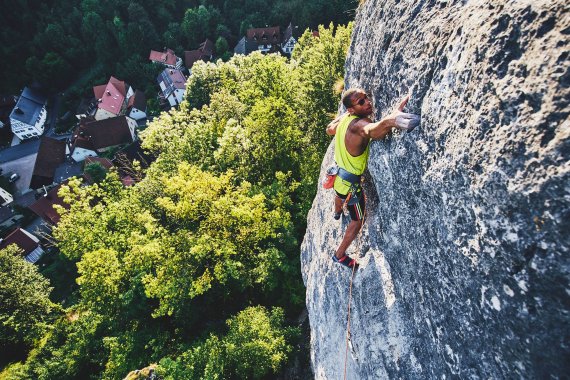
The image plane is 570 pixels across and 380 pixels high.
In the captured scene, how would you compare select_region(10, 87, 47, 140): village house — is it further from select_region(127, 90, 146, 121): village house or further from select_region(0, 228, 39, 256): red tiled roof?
select_region(0, 228, 39, 256): red tiled roof

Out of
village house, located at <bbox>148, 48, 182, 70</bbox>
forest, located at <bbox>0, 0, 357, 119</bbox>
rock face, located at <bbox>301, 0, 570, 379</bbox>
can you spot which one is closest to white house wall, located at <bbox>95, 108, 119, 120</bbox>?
forest, located at <bbox>0, 0, 357, 119</bbox>

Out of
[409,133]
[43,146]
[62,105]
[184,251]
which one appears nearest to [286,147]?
[184,251]

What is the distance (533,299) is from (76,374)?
86.0 feet

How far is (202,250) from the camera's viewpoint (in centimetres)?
1443

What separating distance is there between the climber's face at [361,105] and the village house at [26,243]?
49.7 meters

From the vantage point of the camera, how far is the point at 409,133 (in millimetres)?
4711

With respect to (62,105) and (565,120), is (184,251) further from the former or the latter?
(62,105)

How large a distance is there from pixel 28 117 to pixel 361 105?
7892 cm

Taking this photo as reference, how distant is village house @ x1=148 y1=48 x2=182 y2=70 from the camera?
6419 cm

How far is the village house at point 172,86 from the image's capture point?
59.4m

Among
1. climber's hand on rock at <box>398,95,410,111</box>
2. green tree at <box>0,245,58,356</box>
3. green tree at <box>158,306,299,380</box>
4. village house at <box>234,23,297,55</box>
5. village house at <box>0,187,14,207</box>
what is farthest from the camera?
village house at <box>234,23,297,55</box>

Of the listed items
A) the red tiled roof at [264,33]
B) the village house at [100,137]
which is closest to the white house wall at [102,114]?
the village house at [100,137]

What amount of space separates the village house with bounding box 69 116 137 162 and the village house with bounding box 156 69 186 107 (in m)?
9.05

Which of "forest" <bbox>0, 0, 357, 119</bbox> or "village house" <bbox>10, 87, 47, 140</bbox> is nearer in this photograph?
"village house" <bbox>10, 87, 47, 140</bbox>
